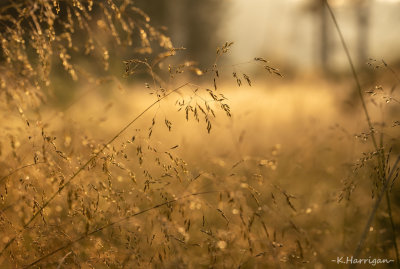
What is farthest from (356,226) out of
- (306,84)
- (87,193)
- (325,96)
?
(306,84)

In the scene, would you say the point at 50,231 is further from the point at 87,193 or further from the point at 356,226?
the point at 356,226

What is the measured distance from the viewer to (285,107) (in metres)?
7.88

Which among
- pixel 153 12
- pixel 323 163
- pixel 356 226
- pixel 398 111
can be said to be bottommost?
pixel 356 226

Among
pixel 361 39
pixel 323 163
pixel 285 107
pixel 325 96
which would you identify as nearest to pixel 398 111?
pixel 323 163

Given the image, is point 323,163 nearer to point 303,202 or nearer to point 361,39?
point 303,202

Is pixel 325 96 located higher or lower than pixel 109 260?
higher

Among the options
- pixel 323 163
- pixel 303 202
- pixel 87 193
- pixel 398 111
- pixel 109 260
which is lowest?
pixel 109 260

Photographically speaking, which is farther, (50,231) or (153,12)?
(153,12)

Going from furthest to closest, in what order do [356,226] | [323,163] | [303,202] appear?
[323,163] < [303,202] < [356,226]

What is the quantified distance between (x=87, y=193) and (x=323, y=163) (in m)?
2.85

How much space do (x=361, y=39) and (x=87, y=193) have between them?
22599 mm

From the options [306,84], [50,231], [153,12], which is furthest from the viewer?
[153,12]

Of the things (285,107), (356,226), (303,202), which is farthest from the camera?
(285,107)

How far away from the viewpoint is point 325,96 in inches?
356
